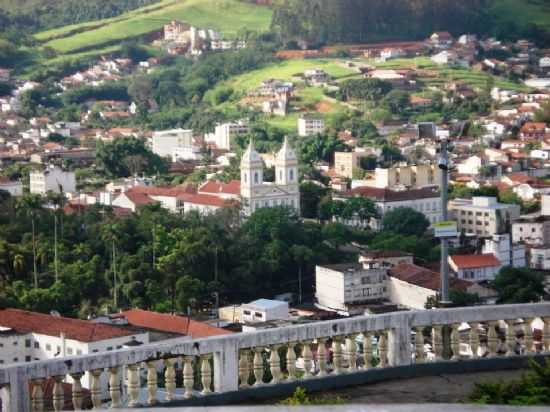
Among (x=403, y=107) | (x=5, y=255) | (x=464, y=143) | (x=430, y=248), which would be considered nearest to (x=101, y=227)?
(x=5, y=255)

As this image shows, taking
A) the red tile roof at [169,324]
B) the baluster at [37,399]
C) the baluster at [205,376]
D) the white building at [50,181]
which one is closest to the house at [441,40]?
the white building at [50,181]

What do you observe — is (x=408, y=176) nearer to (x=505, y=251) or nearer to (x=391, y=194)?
(x=391, y=194)

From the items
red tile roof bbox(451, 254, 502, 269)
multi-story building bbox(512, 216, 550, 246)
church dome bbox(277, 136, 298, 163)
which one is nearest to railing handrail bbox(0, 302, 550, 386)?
red tile roof bbox(451, 254, 502, 269)

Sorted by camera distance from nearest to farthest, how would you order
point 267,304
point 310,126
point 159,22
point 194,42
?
point 267,304 → point 310,126 → point 194,42 → point 159,22

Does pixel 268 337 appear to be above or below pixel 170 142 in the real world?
above

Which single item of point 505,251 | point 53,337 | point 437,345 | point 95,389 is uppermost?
point 95,389

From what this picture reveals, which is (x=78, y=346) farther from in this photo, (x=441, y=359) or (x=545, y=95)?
(x=545, y=95)

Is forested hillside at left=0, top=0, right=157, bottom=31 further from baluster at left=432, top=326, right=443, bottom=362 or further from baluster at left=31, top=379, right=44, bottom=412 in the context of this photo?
baluster at left=31, top=379, right=44, bottom=412

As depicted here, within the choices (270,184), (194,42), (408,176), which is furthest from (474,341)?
(194,42)
